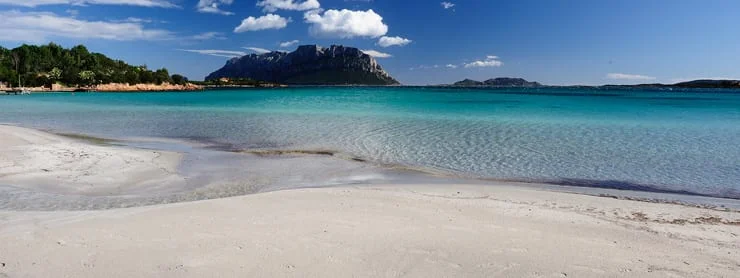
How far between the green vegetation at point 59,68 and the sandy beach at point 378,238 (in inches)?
5153

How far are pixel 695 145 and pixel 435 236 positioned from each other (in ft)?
59.0

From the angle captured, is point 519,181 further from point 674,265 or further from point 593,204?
point 674,265

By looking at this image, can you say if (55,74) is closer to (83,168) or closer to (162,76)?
(162,76)

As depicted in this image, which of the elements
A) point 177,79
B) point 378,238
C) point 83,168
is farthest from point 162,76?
point 378,238

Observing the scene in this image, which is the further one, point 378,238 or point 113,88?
point 113,88

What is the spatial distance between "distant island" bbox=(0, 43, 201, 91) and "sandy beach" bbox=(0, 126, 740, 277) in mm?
125619

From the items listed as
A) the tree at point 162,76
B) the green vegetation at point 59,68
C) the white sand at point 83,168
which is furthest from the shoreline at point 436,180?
the tree at point 162,76

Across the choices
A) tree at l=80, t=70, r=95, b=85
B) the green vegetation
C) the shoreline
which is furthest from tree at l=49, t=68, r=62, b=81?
the shoreline

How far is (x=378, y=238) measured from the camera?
602cm

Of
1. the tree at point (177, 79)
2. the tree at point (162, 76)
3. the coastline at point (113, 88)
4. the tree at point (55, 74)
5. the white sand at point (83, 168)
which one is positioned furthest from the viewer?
the tree at point (177, 79)

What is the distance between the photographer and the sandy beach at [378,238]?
16.5 ft

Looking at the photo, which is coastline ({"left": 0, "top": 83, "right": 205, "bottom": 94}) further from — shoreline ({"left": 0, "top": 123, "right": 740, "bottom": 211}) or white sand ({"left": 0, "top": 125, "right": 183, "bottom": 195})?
shoreline ({"left": 0, "top": 123, "right": 740, "bottom": 211})

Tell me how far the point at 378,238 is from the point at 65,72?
483 feet

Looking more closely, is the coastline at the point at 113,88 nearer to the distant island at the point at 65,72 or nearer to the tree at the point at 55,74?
the distant island at the point at 65,72
